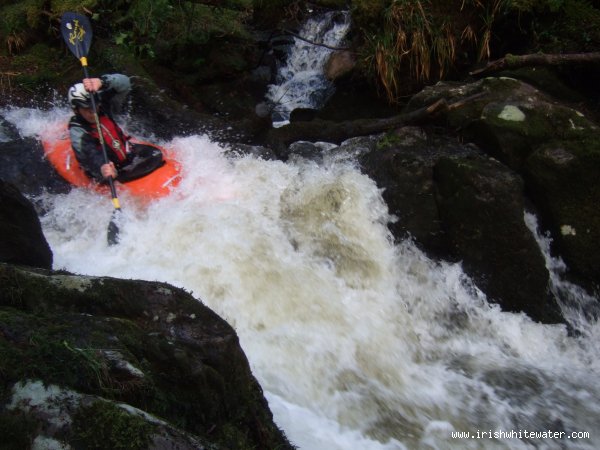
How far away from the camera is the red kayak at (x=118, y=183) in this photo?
452 centimetres

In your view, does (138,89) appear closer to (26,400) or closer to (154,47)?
(154,47)

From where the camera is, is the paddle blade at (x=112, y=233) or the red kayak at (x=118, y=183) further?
the red kayak at (x=118, y=183)

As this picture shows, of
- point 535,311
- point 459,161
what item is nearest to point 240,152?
point 459,161

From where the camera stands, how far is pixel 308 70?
720 cm

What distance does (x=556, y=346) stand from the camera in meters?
3.89

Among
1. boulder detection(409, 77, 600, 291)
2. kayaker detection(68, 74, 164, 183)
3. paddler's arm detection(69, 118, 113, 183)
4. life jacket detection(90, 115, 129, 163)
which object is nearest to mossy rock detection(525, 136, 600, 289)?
boulder detection(409, 77, 600, 291)

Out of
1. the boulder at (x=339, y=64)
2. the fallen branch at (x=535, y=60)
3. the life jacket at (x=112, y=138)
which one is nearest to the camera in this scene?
the life jacket at (x=112, y=138)

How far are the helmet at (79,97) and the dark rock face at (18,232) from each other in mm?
1567

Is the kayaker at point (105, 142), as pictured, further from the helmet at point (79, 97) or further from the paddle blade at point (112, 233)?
the paddle blade at point (112, 233)

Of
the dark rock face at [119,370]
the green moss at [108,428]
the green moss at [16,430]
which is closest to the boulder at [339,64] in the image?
the dark rock face at [119,370]

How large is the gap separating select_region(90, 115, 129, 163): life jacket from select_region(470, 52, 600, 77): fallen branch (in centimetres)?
388

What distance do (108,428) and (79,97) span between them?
3785mm

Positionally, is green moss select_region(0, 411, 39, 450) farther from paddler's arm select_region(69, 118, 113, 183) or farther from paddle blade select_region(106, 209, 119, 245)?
paddler's arm select_region(69, 118, 113, 183)

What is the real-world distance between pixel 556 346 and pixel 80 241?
408 centimetres
